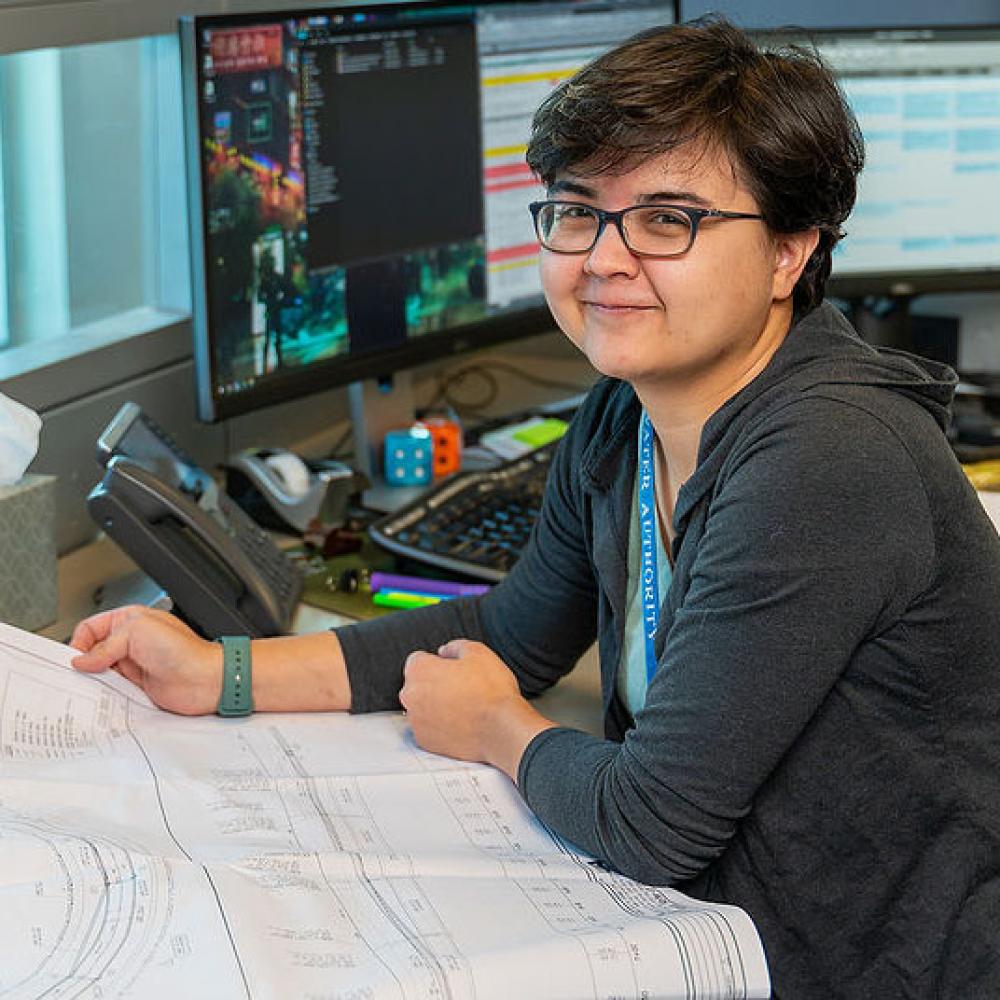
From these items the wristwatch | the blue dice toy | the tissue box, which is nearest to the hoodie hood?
the wristwatch

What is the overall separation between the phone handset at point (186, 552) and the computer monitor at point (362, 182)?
0.22 metres

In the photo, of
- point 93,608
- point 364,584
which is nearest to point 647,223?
point 364,584

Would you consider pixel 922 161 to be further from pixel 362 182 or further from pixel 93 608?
pixel 93 608

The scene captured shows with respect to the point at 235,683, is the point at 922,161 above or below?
above

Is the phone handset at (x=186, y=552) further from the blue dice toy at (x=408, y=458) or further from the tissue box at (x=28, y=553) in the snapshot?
the blue dice toy at (x=408, y=458)

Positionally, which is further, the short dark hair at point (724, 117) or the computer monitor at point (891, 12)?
the computer monitor at point (891, 12)

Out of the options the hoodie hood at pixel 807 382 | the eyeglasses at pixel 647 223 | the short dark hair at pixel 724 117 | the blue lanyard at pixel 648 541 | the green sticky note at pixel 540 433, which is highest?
the short dark hair at pixel 724 117

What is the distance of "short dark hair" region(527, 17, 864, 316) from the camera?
1229mm

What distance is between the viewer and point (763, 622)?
3.75 ft

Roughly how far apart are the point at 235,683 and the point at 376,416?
27.5 inches

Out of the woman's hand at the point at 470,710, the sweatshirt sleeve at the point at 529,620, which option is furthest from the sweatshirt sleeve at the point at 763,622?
the sweatshirt sleeve at the point at 529,620

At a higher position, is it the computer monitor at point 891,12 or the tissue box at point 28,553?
the computer monitor at point 891,12

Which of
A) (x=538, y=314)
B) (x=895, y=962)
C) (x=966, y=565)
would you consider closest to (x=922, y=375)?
(x=966, y=565)

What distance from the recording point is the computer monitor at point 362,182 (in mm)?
1767
